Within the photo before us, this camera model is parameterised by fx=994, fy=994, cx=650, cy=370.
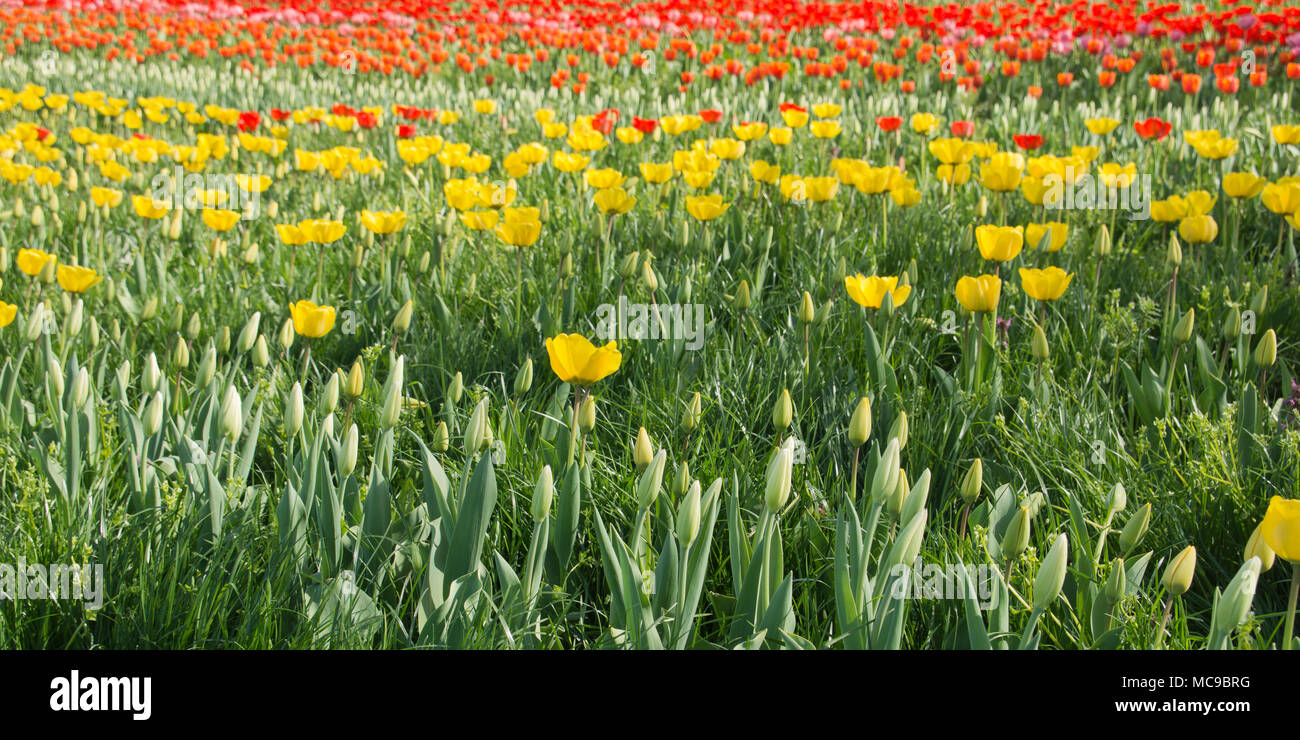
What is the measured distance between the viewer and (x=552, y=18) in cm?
1041

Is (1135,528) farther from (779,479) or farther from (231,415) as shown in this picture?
(231,415)

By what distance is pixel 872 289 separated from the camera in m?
2.13

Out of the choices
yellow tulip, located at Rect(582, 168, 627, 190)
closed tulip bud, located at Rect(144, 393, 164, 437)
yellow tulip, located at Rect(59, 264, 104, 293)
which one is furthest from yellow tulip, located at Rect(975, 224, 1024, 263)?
yellow tulip, located at Rect(59, 264, 104, 293)

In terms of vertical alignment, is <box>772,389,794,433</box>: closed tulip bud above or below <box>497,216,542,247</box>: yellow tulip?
below

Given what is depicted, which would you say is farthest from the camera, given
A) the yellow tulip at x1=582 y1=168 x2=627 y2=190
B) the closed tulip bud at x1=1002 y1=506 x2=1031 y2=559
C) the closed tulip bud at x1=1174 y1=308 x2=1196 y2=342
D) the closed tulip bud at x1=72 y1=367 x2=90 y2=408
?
the yellow tulip at x1=582 y1=168 x2=627 y2=190

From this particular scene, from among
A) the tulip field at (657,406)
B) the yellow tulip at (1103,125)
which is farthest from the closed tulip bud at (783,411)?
the yellow tulip at (1103,125)

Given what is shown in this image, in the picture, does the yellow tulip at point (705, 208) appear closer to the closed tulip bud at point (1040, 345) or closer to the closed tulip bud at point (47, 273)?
the closed tulip bud at point (1040, 345)

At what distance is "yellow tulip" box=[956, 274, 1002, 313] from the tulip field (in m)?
0.01

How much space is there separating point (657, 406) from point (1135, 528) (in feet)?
3.07

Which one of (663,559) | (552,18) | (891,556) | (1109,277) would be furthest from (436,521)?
(552,18)

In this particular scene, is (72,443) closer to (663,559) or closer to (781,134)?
(663,559)

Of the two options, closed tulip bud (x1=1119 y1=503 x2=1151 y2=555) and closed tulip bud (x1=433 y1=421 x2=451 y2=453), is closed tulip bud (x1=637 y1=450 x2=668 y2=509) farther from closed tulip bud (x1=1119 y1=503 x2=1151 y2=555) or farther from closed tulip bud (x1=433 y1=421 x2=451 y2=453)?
closed tulip bud (x1=1119 y1=503 x2=1151 y2=555)

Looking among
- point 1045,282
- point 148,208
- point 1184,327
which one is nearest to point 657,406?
point 1045,282

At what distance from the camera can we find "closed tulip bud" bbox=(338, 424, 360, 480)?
5.13 ft
